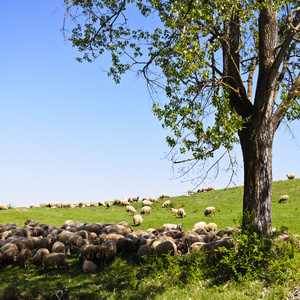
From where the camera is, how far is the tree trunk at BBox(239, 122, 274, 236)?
41.3 ft

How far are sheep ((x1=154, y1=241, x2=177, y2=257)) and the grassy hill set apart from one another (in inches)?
245

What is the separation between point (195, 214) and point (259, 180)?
63.8 feet

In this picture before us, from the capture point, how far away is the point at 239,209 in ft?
104

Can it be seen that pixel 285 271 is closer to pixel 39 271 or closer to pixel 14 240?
pixel 39 271

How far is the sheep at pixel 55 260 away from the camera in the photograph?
13.8 metres

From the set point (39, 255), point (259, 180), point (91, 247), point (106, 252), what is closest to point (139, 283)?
point (106, 252)

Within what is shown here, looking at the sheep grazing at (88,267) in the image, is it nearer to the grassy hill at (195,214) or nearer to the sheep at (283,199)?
the grassy hill at (195,214)

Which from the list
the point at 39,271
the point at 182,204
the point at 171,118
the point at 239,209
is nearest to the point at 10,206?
the point at 182,204

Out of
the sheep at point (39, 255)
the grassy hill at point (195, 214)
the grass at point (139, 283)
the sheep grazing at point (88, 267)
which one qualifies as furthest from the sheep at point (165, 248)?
the grassy hill at point (195, 214)

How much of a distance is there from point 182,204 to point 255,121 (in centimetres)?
2539

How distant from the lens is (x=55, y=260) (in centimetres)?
1389

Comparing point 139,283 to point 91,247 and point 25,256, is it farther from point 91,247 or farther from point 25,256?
point 25,256

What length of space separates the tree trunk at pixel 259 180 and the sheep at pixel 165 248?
3062 millimetres

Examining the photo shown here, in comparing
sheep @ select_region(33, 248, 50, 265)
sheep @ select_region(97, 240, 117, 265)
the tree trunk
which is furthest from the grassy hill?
sheep @ select_region(33, 248, 50, 265)
